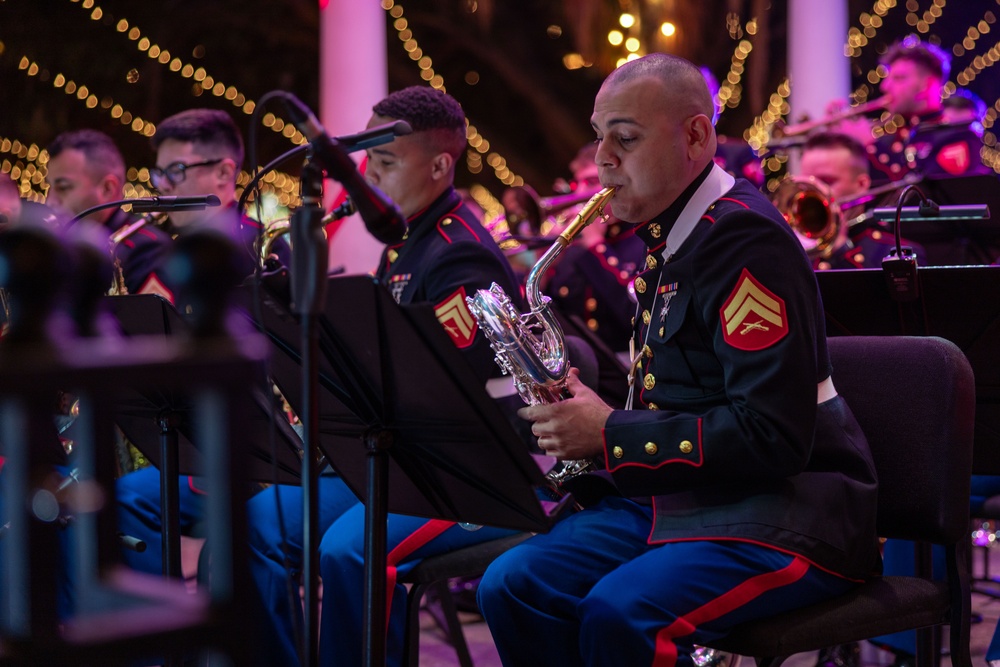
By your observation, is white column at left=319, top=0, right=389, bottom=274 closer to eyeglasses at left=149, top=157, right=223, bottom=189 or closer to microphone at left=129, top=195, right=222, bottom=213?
eyeglasses at left=149, top=157, right=223, bottom=189

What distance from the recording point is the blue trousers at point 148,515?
3.49 metres

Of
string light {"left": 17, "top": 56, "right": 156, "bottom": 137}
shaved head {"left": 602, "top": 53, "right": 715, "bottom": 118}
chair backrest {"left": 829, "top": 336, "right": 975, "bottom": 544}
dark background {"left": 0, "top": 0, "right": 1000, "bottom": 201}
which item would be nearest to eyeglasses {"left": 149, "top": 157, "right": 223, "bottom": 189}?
shaved head {"left": 602, "top": 53, "right": 715, "bottom": 118}

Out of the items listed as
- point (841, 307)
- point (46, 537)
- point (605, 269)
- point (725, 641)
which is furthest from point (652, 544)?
point (605, 269)

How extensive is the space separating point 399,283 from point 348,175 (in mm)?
1395

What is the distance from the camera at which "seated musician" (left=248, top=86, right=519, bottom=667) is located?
2.71 m

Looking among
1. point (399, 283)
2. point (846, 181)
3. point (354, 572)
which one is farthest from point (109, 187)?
point (846, 181)

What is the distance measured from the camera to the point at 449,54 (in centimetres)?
1194

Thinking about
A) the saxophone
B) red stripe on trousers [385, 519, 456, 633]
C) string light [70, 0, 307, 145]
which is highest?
string light [70, 0, 307, 145]

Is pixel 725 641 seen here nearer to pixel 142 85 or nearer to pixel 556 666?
pixel 556 666

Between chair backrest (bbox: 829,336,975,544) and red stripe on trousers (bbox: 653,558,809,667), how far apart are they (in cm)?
35

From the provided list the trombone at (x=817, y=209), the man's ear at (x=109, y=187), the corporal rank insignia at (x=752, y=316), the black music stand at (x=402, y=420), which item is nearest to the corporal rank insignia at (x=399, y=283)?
the black music stand at (x=402, y=420)

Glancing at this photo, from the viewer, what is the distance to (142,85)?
948 cm

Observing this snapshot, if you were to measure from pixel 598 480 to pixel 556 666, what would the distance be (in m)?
0.44

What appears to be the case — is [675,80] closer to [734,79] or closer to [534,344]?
[534,344]
